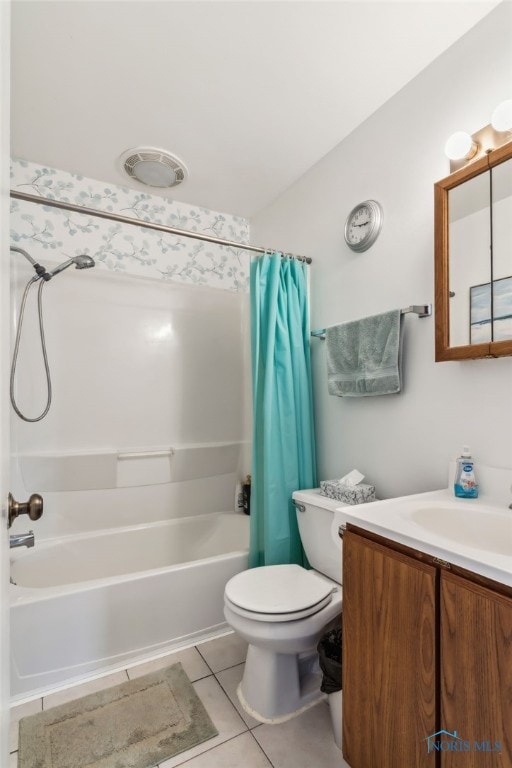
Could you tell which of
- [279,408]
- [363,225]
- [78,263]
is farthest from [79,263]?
[363,225]

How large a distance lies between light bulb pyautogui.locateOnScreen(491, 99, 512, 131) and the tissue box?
52.2 inches

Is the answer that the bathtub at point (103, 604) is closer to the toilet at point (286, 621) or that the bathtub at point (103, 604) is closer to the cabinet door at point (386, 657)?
the toilet at point (286, 621)

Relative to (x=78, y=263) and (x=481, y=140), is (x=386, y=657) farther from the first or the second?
(x=78, y=263)

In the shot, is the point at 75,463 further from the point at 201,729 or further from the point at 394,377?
the point at 394,377

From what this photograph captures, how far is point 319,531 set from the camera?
1710mm

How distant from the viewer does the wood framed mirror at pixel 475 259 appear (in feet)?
4.02

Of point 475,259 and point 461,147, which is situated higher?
point 461,147

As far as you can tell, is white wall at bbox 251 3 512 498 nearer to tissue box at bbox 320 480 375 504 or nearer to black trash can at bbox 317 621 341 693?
tissue box at bbox 320 480 375 504

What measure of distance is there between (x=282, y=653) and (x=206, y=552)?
1.07 meters

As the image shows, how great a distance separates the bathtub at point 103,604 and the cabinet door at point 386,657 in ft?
2.99

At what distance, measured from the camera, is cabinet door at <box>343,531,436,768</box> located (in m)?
0.91

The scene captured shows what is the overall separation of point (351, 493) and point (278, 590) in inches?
18.6

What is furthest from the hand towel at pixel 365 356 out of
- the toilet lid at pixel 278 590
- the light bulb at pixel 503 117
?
the toilet lid at pixel 278 590

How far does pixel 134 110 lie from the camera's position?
1.77 metres
